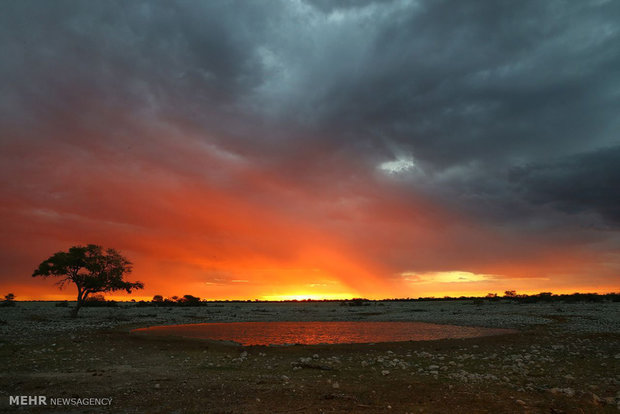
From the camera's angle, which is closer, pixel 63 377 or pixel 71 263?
pixel 63 377

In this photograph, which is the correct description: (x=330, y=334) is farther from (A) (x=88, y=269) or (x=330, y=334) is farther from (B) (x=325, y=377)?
(A) (x=88, y=269)

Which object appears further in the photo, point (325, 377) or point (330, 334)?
point (330, 334)

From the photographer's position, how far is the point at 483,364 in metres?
15.6

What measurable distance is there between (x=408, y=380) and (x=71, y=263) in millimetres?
50369

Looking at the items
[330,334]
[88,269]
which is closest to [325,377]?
[330,334]

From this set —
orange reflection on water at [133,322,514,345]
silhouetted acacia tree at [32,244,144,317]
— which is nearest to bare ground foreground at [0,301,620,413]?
orange reflection on water at [133,322,514,345]

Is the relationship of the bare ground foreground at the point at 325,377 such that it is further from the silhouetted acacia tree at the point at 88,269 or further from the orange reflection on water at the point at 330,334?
the silhouetted acacia tree at the point at 88,269

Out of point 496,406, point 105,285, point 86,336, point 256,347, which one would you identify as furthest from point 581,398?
point 105,285

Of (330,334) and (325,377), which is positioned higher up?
(325,377)

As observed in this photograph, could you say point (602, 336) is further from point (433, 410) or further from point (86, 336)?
point (86, 336)

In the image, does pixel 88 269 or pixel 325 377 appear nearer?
pixel 325 377

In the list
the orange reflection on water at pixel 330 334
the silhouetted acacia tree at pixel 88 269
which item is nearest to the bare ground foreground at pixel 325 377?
the orange reflection on water at pixel 330 334

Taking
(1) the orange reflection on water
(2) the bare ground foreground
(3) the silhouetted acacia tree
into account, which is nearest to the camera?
(2) the bare ground foreground

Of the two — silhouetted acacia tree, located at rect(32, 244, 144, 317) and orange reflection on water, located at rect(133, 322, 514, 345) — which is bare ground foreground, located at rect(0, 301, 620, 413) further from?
silhouetted acacia tree, located at rect(32, 244, 144, 317)
